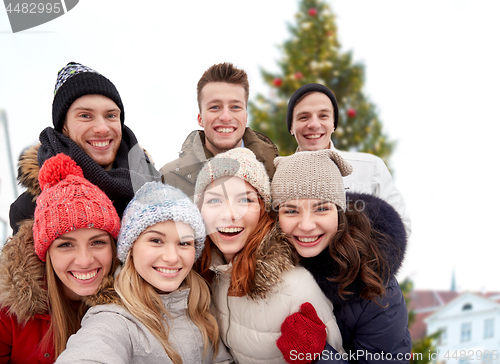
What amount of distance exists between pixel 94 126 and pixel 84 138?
3.6 inches

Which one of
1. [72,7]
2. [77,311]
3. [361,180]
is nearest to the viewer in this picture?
[77,311]

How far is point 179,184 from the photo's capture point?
1.99m

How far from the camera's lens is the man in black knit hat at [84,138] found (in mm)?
1849

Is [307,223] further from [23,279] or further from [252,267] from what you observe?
[23,279]

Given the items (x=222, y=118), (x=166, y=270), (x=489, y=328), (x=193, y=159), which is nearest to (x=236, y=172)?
(x=166, y=270)

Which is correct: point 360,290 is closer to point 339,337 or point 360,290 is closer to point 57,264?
point 339,337

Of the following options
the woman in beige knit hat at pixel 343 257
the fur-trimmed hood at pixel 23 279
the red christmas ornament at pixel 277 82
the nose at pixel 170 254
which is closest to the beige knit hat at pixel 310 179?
the woman in beige knit hat at pixel 343 257

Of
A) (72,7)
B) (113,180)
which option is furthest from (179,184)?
(72,7)

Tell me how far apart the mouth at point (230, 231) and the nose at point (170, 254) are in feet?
0.76

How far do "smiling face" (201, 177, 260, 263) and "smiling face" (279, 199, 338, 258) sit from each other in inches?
6.2

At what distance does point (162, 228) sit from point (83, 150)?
782 millimetres

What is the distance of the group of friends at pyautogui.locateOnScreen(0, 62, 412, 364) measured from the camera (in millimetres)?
1518

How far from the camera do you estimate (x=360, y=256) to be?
160 centimetres

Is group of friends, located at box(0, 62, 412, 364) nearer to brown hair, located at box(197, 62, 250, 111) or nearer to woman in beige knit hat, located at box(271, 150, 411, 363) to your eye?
woman in beige knit hat, located at box(271, 150, 411, 363)
